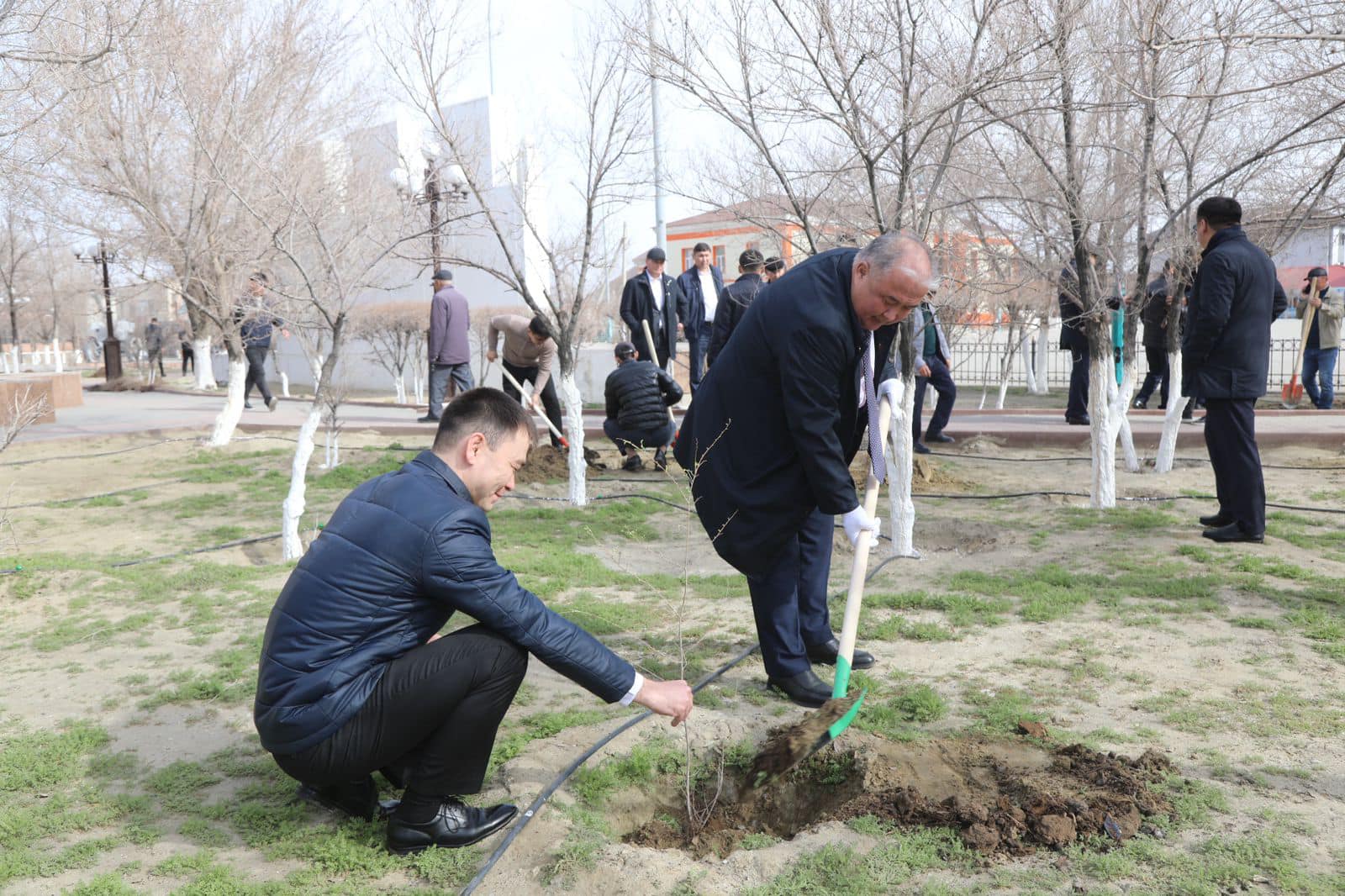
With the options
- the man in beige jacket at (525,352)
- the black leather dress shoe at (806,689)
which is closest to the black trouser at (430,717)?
the black leather dress shoe at (806,689)

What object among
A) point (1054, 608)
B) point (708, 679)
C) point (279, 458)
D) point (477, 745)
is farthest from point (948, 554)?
point (279, 458)

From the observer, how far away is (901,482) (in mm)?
5609

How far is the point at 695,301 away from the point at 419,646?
743 cm

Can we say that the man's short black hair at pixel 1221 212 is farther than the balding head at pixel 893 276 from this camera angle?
Yes

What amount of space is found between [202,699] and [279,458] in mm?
6420

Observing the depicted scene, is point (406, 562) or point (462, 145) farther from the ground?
point (462, 145)

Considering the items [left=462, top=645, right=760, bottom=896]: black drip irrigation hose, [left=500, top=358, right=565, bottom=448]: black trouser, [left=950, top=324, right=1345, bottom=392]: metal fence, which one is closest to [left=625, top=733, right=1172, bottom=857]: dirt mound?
[left=462, top=645, right=760, bottom=896]: black drip irrigation hose

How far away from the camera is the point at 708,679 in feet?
12.7

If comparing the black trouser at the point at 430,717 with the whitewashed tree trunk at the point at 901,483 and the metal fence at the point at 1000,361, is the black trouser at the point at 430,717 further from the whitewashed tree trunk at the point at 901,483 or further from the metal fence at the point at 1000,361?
the metal fence at the point at 1000,361

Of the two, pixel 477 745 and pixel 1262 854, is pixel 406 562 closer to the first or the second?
Answer: pixel 477 745

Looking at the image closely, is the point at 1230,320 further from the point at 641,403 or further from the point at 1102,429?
the point at 641,403

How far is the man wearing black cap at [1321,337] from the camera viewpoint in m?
11.4

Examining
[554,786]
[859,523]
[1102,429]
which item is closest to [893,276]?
[859,523]

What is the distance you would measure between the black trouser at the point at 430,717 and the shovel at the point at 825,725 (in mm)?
962
